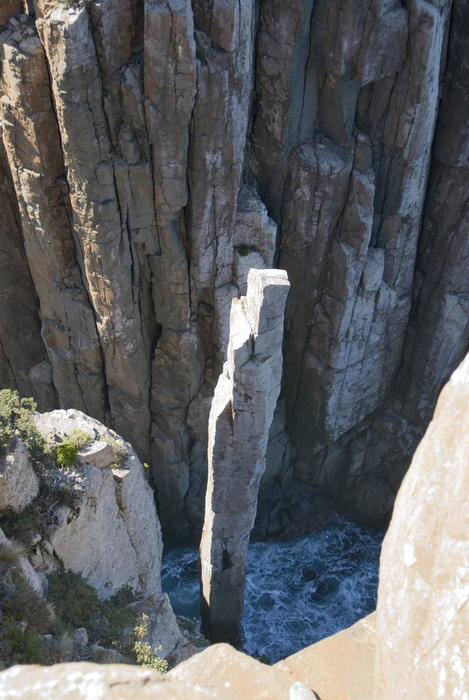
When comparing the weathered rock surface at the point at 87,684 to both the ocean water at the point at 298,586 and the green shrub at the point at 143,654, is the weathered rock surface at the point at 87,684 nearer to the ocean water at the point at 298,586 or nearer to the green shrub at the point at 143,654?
the green shrub at the point at 143,654

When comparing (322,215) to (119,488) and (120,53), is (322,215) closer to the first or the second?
(120,53)

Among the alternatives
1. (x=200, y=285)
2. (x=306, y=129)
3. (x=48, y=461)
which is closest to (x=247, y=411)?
(x=48, y=461)

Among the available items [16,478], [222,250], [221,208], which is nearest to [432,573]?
[16,478]

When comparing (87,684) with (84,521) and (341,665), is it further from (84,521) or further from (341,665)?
(84,521)

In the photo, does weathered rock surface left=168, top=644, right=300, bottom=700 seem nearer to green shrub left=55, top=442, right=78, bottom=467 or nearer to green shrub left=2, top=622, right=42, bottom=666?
green shrub left=2, top=622, right=42, bottom=666

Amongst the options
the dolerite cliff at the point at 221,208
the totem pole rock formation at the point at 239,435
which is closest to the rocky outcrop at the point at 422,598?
the totem pole rock formation at the point at 239,435
